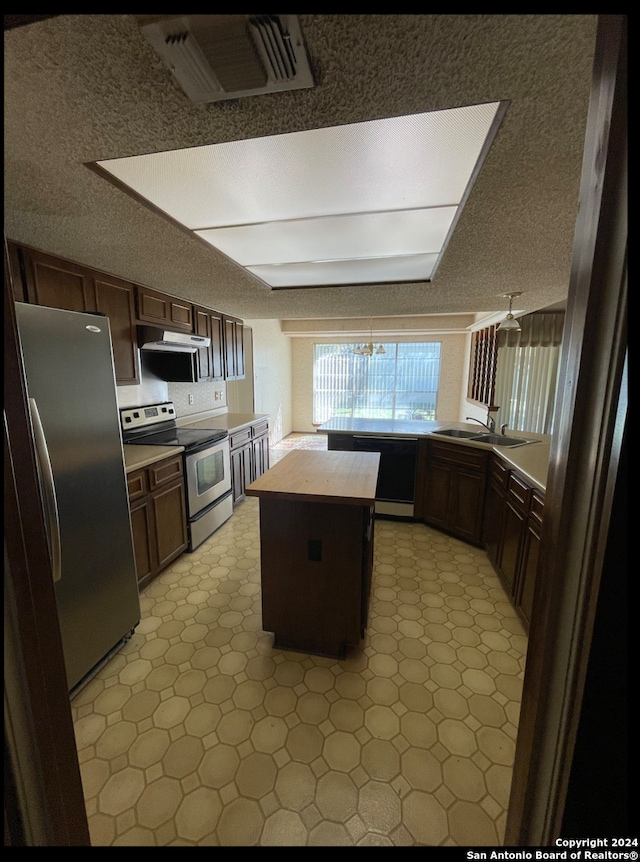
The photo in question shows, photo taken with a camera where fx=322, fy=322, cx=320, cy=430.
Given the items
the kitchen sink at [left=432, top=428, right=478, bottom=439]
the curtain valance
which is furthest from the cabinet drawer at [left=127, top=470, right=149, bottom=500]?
the curtain valance

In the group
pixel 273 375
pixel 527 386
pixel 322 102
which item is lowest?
pixel 527 386

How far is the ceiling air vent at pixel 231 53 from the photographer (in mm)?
610

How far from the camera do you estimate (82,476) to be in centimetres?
151

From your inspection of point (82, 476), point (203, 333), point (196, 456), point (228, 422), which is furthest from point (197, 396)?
point (82, 476)

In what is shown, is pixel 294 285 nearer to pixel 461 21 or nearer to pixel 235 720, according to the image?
pixel 461 21

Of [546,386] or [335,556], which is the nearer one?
[335,556]

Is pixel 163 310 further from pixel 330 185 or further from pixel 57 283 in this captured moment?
pixel 330 185

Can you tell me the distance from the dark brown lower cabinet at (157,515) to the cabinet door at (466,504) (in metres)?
2.34

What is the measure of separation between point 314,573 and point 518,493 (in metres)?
1.39

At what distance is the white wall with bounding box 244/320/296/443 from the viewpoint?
5609 mm

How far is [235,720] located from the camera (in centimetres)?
140

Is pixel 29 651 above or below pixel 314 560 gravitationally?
above

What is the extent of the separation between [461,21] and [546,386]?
13.0 feet

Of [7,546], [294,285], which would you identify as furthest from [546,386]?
[7,546]
